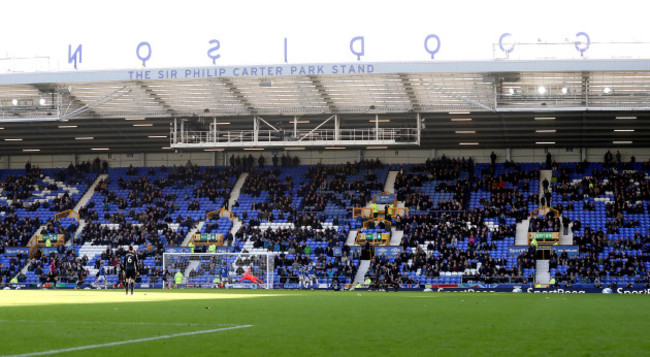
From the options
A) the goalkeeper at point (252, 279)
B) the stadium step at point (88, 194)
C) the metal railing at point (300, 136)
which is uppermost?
the metal railing at point (300, 136)

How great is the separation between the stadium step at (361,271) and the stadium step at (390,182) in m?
9.23

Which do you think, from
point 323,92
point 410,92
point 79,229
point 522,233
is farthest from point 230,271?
point 522,233

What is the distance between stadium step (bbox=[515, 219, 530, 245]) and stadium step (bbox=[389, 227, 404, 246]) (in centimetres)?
721

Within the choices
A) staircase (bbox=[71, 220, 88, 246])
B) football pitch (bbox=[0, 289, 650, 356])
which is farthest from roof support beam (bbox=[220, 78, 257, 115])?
football pitch (bbox=[0, 289, 650, 356])

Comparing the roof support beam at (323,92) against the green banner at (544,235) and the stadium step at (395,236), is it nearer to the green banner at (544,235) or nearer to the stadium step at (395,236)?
the stadium step at (395,236)

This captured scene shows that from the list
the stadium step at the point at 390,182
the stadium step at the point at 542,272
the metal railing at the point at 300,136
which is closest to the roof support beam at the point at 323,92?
the metal railing at the point at 300,136

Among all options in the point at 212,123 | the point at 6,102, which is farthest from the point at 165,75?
the point at 6,102

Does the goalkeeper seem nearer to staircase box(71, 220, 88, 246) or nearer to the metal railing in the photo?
the metal railing

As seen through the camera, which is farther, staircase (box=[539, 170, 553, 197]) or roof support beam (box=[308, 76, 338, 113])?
staircase (box=[539, 170, 553, 197])

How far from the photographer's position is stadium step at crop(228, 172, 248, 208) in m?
59.5

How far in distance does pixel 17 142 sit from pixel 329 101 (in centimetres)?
2710

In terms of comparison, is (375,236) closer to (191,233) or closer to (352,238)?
(352,238)

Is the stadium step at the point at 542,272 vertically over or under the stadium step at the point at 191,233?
under

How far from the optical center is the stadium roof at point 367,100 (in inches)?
1721
